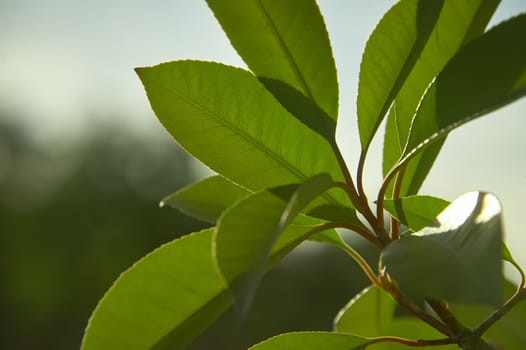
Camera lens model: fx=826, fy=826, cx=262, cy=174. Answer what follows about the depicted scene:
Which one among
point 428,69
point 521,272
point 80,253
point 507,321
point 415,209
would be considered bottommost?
point 80,253

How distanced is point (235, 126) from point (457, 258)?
0.32m

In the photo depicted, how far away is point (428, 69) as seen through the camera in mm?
837

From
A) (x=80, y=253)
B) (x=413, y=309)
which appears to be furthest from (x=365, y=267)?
(x=80, y=253)

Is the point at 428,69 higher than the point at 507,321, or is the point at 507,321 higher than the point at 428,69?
the point at 428,69

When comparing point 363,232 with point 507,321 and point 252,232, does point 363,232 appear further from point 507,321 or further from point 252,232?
point 507,321

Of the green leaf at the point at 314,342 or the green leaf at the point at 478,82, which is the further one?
the green leaf at the point at 314,342

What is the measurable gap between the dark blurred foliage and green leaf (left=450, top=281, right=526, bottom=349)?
17105 mm

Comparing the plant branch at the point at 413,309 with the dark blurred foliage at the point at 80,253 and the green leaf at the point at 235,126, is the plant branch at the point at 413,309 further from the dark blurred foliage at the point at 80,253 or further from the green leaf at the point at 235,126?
the dark blurred foliage at the point at 80,253

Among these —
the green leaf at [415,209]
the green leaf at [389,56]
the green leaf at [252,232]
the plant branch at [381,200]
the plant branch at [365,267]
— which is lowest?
the plant branch at [365,267]

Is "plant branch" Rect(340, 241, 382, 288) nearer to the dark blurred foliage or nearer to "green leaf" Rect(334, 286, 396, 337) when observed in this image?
"green leaf" Rect(334, 286, 396, 337)

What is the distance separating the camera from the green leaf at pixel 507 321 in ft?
3.13

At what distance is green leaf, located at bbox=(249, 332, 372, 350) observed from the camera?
809mm

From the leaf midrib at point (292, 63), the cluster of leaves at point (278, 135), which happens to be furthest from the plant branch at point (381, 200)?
the leaf midrib at point (292, 63)

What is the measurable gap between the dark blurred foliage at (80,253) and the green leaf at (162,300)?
56.8ft
